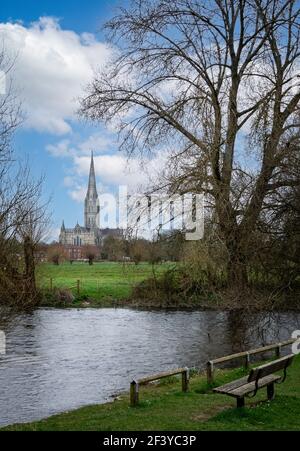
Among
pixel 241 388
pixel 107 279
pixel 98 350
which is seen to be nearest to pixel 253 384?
pixel 241 388

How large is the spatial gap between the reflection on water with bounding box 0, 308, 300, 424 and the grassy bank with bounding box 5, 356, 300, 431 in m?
2.45

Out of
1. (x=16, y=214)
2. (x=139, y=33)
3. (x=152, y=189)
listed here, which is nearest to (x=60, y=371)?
(x=16, y=214)

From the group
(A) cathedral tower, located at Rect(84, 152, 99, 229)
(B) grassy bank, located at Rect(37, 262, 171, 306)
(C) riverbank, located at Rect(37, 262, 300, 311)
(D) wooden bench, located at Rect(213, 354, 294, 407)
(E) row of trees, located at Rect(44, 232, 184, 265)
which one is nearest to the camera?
(D) wooden bench, located at Rect(213, 354, 294, 407)

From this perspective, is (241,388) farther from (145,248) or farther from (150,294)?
(150,294)

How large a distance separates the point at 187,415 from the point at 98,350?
1314 cm

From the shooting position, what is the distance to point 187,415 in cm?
1034

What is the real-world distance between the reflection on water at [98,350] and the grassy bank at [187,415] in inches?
96.3

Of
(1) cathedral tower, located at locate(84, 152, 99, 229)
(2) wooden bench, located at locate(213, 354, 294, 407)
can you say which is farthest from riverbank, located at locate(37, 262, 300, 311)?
(1) cathedral tower, located at locate(84, 152, 99, 229)

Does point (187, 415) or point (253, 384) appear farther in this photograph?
point (253, 384)

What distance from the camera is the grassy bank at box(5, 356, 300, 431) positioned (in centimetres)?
924

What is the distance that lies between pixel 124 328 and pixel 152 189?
29.8 ft

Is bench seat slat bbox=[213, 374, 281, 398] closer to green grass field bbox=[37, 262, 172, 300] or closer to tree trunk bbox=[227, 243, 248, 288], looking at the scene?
tree trunk bbox=[227, 243, 248, 288]

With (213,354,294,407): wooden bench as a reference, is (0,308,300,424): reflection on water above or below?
below
